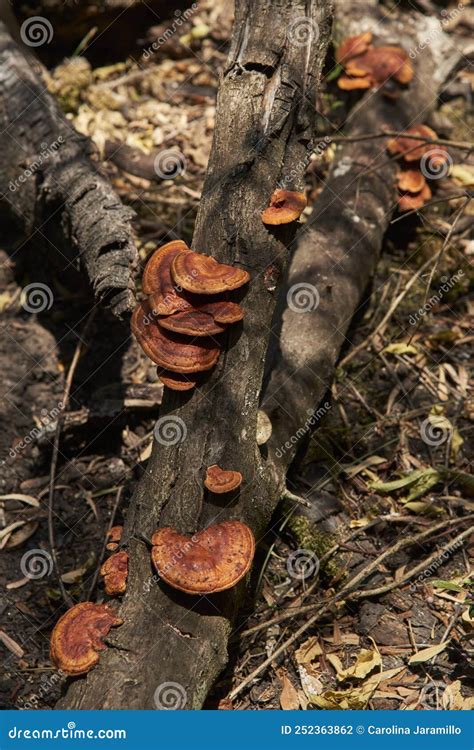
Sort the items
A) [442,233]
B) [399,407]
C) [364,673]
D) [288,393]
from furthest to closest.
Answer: [442,233], [399,407], [288,393], [364,673]

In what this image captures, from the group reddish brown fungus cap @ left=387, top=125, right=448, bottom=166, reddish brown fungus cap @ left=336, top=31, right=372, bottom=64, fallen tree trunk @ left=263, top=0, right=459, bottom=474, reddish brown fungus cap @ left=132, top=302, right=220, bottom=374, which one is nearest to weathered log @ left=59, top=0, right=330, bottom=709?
reddish brown fungus cap @ left=132, top=302, right=220, bottom=374

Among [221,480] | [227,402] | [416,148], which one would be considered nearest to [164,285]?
[227,402]

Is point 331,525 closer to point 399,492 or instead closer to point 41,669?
point 399,492

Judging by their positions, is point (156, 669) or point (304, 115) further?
point (304, 115)

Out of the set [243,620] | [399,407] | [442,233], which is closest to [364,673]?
[243,620]

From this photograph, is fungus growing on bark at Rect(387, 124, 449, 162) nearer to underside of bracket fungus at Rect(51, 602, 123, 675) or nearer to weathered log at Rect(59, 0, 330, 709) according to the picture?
weathered log at Rect(59, 0, 330, 709)

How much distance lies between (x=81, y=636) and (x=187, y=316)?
1.81 m

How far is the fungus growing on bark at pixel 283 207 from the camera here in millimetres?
4449

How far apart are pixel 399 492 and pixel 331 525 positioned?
2.03ft

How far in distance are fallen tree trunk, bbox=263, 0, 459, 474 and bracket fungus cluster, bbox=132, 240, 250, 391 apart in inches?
42.2

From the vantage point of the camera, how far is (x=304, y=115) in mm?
4875

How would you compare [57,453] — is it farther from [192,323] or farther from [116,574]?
[192,323]

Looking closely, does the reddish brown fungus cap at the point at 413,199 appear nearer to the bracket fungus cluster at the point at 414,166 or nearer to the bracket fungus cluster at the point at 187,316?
the bracket fungus cluster at the point at 414,166

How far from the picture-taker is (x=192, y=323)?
416 cm
